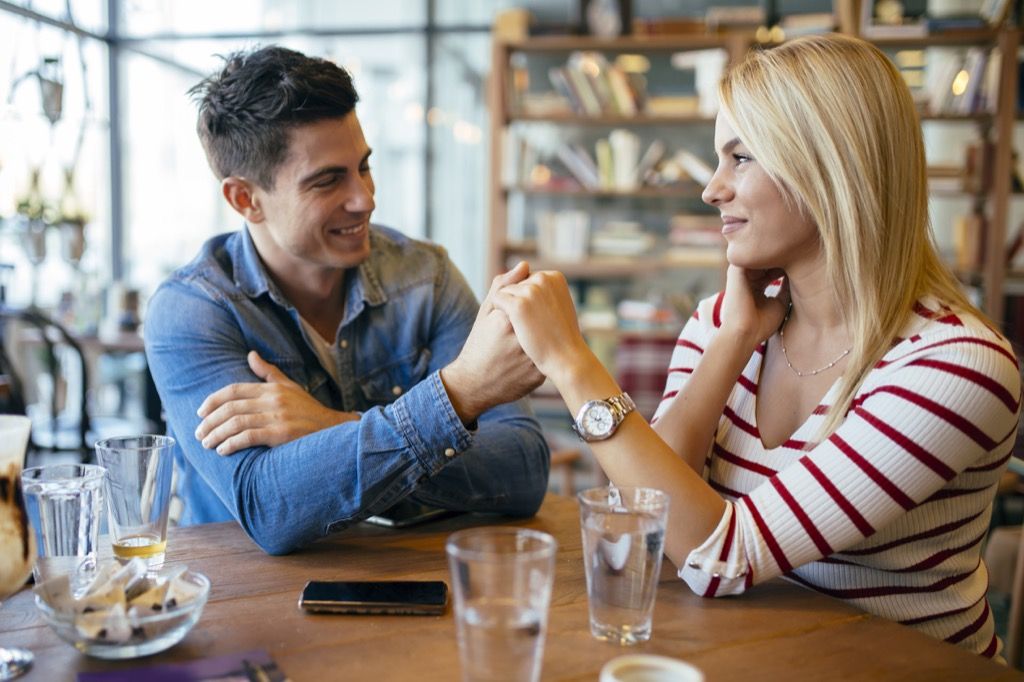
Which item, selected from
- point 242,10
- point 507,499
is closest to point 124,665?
point 507,499

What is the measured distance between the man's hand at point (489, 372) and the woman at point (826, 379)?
4cm

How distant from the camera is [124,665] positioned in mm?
897

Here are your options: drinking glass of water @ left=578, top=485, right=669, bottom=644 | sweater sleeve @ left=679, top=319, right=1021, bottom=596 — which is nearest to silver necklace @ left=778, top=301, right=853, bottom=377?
sweater sleeve @ left=679, top=319, right=1021, bottom=596

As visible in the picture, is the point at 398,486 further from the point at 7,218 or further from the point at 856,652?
the point at 7,218

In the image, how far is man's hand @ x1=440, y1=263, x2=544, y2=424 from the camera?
126cm

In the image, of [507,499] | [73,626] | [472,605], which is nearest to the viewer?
[472,605]

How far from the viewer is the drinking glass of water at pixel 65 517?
1.01 m

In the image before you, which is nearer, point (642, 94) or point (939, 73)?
point (939, 73)

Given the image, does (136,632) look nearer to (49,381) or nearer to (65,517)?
(65,517)

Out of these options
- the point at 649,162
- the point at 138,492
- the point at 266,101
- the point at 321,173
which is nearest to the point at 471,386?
the point at 138,492

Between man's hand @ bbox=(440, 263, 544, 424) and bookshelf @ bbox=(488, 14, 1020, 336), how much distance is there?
3652 millimetres

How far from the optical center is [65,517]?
3.40 ft

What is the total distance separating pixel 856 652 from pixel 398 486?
0.60m

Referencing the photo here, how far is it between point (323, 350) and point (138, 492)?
63cm
